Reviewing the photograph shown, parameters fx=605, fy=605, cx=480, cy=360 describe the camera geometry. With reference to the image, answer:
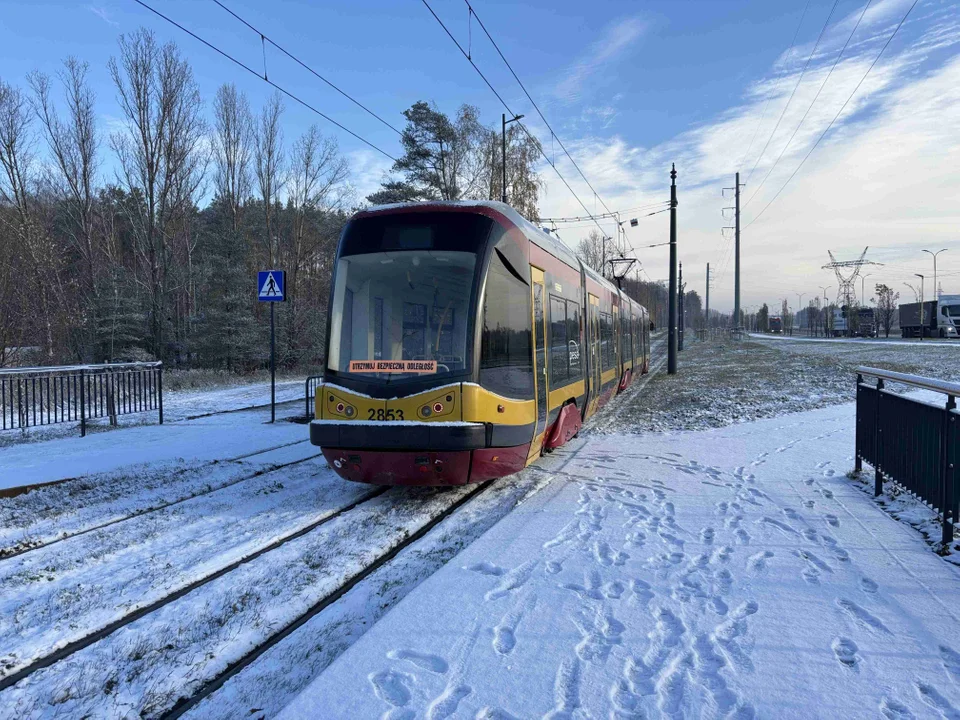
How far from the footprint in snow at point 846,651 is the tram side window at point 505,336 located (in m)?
3.56

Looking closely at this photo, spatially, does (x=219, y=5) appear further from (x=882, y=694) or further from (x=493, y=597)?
(x=882, y=694)

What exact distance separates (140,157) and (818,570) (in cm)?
3183

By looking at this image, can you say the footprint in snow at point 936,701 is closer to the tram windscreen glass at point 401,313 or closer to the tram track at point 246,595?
the tram track at point 246,595

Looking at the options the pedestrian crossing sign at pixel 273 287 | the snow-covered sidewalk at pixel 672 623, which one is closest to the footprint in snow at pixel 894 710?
the snow-covered sidewalk at pixel 672 623

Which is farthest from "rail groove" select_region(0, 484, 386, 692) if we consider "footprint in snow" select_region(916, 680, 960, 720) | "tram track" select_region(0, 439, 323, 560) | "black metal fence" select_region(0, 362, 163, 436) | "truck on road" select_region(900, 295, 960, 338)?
"truck on road" select_region(900, 295, 960, 338)

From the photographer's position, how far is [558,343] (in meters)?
7.96

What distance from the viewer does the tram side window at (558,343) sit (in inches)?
299

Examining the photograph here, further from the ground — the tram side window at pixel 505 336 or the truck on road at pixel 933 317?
the truck on road at pixel 933 317

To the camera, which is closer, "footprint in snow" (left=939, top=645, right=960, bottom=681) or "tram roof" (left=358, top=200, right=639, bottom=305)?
"footprint in snow" (left=939, top=645, right=960, bottom=681)

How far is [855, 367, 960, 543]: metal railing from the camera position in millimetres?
4609

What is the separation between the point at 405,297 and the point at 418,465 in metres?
1.71

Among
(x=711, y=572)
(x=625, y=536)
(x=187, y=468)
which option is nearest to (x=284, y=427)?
(x=187, y=468)

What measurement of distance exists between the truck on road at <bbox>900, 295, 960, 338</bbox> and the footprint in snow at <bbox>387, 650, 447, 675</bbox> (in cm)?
6066

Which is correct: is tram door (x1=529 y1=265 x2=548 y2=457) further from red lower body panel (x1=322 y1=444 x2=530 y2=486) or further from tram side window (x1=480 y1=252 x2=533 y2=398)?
red lower body panel (x1=322 y1=444 x2=530 y2=486)
